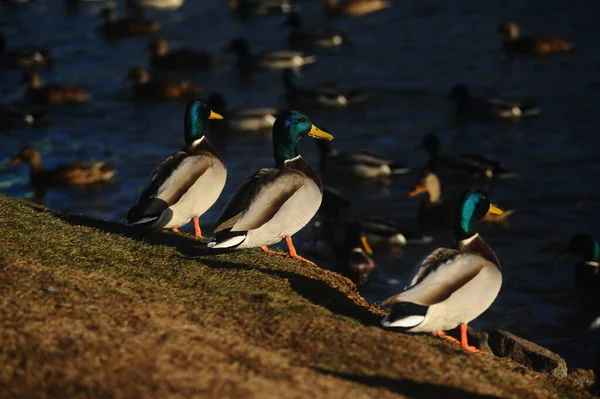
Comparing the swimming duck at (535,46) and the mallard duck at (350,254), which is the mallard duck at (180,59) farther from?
the mallard duck at (350,254)

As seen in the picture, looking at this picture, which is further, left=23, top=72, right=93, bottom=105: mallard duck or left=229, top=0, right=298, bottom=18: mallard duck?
left=229, top=0, right=298, bottom=18: mallard duck

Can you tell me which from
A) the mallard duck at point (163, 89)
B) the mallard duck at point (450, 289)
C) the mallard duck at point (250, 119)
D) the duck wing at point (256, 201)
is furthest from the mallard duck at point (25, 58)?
the mallard duck at point (450, 289)

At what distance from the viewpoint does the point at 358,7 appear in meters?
28.0

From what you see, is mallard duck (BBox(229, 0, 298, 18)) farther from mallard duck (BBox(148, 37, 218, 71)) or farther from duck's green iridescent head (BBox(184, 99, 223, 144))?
duck's green iridescent head (BBox(184, 99, 223, 144))

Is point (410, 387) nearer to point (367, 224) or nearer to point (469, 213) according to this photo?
point (469, 213)

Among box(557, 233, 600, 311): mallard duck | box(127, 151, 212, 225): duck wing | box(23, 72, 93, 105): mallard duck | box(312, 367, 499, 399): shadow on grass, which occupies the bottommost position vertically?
box(557, 233, 600, 311): mallard duck

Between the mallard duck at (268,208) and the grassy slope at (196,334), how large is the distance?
301 millimetres

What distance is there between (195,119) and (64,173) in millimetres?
7536

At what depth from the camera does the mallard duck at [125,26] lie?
27.7 metres

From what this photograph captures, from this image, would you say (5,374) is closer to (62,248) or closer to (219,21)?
(62,248)

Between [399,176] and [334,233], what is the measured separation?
9.72ft

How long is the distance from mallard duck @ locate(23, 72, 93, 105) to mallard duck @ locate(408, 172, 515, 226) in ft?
29.3

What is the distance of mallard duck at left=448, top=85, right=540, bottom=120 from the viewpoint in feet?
65.4

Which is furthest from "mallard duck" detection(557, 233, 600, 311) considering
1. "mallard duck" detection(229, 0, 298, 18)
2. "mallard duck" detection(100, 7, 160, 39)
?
"mallard duck" detection(100, 7, 160, 39)
